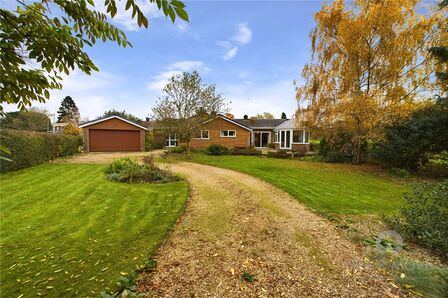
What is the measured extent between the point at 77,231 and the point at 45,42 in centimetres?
422

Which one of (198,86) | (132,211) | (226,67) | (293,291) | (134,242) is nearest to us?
(293,291)

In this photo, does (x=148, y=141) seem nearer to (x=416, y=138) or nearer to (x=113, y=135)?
(x=113, y=135)

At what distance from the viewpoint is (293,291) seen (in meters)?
3.20

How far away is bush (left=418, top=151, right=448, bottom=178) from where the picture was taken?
12313 mm

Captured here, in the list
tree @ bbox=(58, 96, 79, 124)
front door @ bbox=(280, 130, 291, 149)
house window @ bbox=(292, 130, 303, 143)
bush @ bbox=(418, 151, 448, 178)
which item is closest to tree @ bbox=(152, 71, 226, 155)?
front door @ bbox=(280, 130, 291, 149)

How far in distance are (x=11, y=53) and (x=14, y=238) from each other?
4.47 metres

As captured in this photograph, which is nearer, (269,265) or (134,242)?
(269,265)

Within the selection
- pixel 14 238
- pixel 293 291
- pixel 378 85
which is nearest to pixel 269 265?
pixel 293 291

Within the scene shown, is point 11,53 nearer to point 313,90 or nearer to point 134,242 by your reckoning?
point 134,242

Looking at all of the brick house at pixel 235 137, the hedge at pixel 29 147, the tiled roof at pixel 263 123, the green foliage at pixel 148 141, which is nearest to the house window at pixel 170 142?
the brick house at pixel 235 137

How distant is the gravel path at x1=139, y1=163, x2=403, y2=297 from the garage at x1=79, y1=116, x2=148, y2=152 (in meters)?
20.9

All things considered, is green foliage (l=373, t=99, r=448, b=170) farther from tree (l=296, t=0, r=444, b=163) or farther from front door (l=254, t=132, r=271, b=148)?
front door (l=254, t=132, r=271, b=148)

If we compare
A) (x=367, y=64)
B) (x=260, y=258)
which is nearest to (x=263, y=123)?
(x=367, y=64)

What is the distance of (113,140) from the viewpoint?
2458 centimetres
